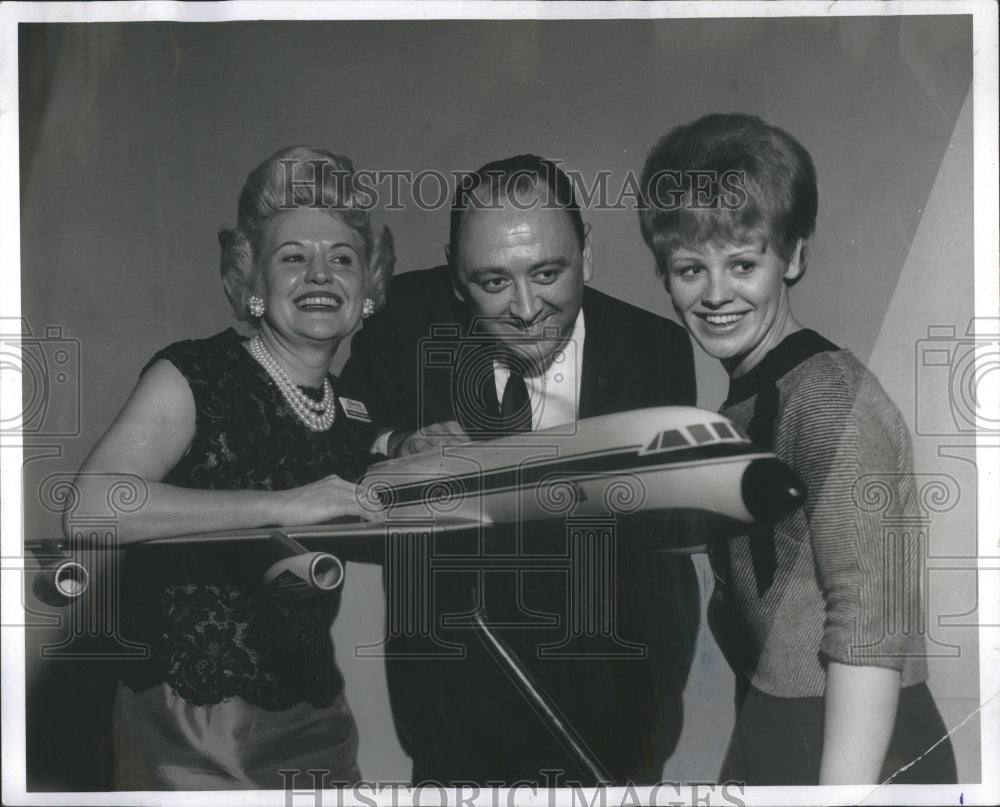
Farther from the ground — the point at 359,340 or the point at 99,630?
the point at 359,340

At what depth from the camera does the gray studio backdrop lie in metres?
2.38

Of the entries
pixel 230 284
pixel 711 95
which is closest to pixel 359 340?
pixel 230 284

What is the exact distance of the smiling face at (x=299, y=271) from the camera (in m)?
2.36

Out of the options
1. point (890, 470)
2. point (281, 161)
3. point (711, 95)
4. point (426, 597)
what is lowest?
point (426, 597)

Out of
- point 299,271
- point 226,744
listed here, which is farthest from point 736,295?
point 226,744

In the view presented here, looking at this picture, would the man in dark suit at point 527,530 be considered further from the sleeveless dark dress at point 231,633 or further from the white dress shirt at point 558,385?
the sleeveless dark dress at point 231,633

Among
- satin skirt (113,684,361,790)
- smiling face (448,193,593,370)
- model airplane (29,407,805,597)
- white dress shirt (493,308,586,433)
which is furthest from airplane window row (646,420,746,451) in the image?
satin skirt (113,684,361,790)

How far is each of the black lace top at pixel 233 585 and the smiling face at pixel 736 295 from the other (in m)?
0.91

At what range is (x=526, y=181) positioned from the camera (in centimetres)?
238

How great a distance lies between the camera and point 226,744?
2328 mm

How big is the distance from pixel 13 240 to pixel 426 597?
1.33 meters

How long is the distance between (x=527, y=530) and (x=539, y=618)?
21cm

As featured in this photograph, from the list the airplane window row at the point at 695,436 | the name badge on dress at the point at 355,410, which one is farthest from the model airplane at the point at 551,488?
the name badge on dress at the point at 355,410

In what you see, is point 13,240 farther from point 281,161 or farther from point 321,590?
point 321,590
